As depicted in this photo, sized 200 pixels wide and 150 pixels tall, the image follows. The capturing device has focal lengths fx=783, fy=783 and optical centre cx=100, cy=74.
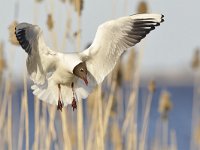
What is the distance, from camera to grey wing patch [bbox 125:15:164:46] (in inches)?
140

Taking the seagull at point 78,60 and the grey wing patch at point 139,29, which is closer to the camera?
the seagull at point 78,60

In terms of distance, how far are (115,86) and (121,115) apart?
416 millimetres

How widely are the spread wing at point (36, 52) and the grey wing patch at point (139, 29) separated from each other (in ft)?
1.29

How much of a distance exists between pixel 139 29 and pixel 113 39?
5.1 inches

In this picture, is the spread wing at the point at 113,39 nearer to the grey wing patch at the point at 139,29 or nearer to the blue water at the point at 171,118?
the grey wing patch at the point at 139,29

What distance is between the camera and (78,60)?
3.43 metres

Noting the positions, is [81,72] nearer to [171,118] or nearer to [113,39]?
[113,39]

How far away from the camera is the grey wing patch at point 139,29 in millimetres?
3563

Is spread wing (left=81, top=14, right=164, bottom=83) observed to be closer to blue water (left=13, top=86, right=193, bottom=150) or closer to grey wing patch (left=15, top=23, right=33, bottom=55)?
grey wing patch (left=15, top=23, right=33, bottom=55)

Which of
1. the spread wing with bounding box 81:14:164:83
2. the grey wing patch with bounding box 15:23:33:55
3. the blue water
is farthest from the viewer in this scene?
the blue water

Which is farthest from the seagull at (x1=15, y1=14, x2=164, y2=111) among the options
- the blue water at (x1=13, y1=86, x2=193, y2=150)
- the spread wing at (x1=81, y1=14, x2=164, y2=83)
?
the blue water at (x1=13, y1=86, x2=193, y2=150)

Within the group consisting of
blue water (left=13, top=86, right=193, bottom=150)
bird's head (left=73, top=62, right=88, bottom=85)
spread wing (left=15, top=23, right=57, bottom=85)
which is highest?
spread wing (left=15, top=23, right=57, bottom=85)

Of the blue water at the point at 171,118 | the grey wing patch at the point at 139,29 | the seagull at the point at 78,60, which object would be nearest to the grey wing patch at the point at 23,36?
the seagull at the point at 78,60

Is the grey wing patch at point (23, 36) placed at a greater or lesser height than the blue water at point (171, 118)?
greater
